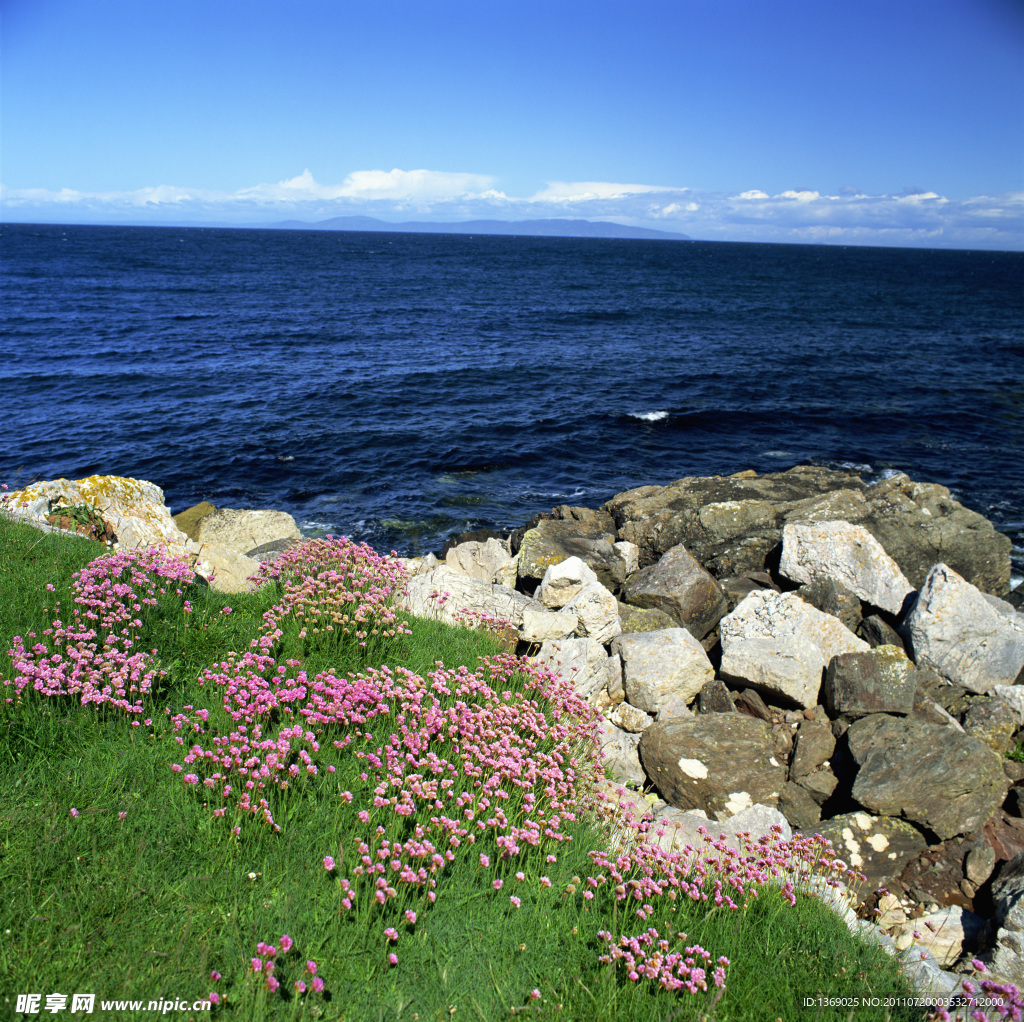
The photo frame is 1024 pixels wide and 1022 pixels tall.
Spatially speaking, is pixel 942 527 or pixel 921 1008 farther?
Result: pixel 942 527

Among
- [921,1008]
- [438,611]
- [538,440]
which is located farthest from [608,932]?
[538,440]

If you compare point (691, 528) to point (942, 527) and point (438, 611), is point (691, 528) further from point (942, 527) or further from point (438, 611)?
point (438, 611)

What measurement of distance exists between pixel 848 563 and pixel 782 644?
9.52 feet

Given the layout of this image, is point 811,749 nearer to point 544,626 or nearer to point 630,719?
point 630,719

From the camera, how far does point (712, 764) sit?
24.1 ft

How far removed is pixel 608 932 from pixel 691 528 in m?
10.00

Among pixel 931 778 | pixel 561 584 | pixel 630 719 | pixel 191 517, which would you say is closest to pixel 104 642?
pixel 630 719

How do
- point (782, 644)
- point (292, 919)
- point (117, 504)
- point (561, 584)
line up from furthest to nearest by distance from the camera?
1. point (117, 504)
2. point (561, 584)
3. point (782, 644)
4. point (292, 919)

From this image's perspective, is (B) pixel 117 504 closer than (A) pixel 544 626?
No

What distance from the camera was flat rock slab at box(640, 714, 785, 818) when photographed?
7.21 meters

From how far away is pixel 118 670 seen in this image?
5.36 meters

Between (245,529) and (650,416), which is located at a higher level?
(650,416)

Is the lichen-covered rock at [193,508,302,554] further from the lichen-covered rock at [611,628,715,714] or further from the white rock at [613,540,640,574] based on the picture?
the lichen-covered rock at [611,628,715,714]

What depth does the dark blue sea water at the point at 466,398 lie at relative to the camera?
2175 centimetres
